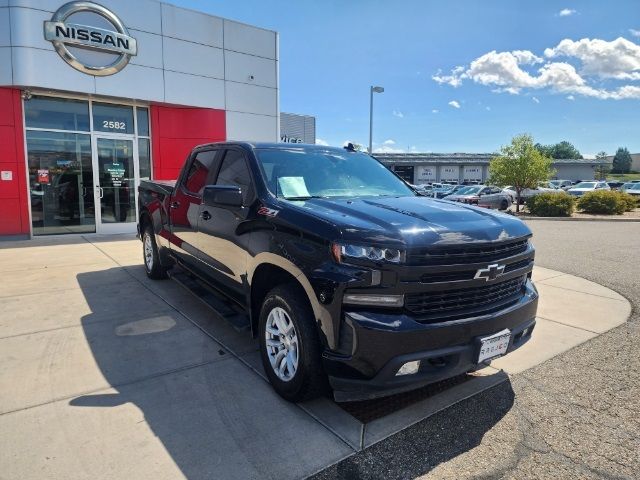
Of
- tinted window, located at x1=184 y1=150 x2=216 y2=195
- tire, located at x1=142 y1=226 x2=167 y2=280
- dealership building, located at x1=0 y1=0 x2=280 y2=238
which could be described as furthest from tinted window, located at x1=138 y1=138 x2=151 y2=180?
tinted window, located at x1=184 y1=150 x2=216 y2=195

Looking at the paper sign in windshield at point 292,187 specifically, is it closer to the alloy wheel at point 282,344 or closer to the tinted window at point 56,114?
the alloy wheel at point 282,344

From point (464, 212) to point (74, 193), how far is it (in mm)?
11225

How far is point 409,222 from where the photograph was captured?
9.75 ft

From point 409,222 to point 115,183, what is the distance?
11.3 metres

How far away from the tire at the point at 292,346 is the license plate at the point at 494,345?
3.45 ft

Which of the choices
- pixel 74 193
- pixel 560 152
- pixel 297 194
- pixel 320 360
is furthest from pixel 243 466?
pixel 560 152

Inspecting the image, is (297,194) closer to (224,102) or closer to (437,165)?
(224,102)

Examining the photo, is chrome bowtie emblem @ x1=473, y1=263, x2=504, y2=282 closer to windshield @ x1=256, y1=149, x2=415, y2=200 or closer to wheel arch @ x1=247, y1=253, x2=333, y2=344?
wheel arch @ x1=247, y1=253, x2=333, y2=344

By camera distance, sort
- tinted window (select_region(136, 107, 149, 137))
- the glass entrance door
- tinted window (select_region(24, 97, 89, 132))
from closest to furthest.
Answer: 1. tinted window (select_region(24, 97, 89, 132))
2. the glass entrance door
3. tinted window (select_region(136, 107, 149, 137))

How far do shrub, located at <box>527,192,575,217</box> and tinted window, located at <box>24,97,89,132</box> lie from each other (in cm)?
1947

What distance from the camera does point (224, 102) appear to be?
13.3m

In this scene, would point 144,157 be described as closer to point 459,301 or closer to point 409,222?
point 409,222

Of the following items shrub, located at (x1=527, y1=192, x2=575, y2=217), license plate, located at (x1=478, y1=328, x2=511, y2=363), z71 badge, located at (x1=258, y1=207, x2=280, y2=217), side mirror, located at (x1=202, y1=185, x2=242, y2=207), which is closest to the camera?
license plate, located at (x1=478, y1=328, x2=511, y2=363)

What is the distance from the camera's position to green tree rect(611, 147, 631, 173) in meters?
122
